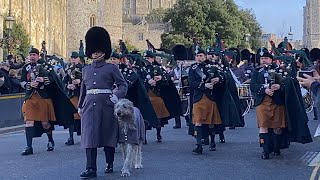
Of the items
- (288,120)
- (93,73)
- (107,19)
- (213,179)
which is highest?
(107,19)

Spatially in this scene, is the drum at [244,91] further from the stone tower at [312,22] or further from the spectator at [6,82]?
the stone tower at [312,22]

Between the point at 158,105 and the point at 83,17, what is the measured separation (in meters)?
78.5

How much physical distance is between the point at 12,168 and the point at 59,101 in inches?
101

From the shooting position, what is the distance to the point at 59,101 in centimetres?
1434

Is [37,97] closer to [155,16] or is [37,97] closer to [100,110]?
[100,110]

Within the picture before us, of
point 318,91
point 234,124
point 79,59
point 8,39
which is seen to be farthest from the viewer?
point 8,39

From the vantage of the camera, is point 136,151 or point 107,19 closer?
point 136,151

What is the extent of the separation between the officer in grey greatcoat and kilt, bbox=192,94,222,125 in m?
2.89

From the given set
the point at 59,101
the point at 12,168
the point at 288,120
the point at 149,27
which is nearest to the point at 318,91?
the point at 288,120

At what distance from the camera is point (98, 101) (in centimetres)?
1075

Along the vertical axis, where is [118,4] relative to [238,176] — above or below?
above

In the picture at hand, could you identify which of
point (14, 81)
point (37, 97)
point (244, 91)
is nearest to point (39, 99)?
point (37, 97)

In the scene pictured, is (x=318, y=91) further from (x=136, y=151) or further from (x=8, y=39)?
(x=8, y=39)

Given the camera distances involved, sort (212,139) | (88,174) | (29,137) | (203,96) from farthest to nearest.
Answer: (212,139) < (29,137) < (203,96) < (88,174)
